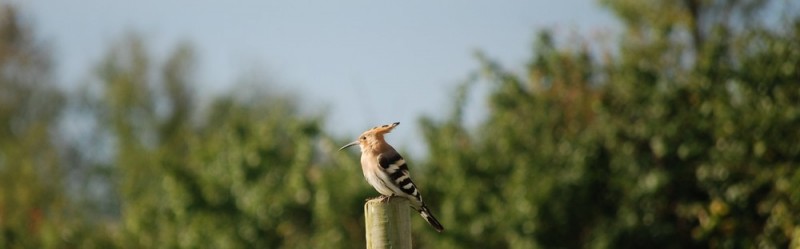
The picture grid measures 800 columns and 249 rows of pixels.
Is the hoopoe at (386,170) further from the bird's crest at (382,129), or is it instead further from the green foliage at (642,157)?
the green foliage at (642,157)

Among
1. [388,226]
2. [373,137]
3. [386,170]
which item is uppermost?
[373,137]

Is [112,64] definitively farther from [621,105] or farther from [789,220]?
[789,220]

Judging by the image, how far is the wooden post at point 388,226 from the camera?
4.96 m

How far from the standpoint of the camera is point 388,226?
4.97 meters

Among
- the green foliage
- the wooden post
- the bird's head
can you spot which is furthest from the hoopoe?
the green foliage

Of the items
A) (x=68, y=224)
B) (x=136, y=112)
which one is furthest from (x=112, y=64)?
(x=68, y=224)

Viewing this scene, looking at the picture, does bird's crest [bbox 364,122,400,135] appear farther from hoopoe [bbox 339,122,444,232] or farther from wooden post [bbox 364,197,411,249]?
wooden post [bbox 364,197,411,249]

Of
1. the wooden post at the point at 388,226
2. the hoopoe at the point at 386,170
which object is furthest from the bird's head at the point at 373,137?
the wooden post at the point at 388,226

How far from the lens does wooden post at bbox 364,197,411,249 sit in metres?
4.96

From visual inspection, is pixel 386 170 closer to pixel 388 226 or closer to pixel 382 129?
pixel 382 129

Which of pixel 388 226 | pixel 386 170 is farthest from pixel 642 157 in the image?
pixel 388 226

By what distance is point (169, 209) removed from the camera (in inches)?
537

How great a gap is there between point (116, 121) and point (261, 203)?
1924cm

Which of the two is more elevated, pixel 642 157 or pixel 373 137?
pixel 642 157
